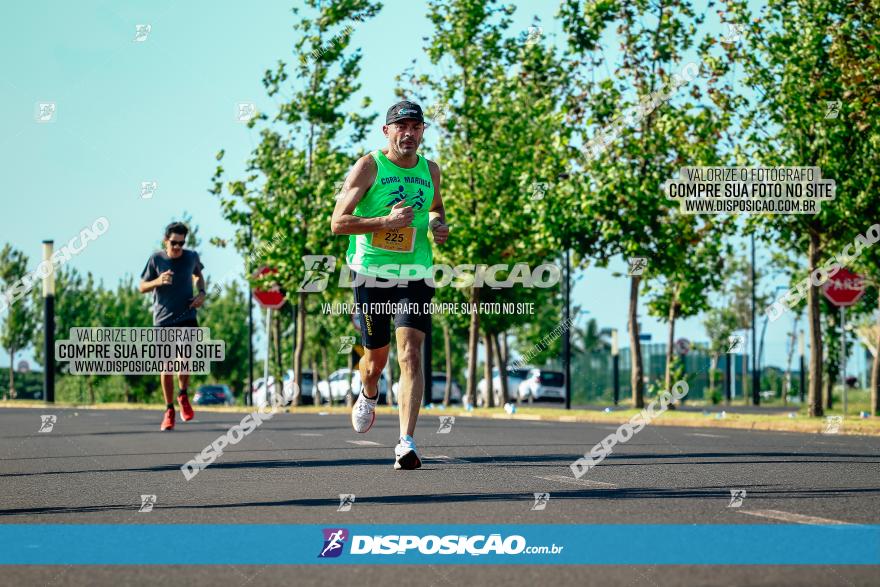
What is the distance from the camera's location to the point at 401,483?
25.6ft

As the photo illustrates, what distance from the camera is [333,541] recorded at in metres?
5.25

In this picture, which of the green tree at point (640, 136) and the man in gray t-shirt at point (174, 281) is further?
the green tree at point (640, 136)

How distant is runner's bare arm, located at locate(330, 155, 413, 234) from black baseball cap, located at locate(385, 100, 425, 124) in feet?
1.13

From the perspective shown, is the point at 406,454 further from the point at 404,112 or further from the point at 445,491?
the point at 404,112

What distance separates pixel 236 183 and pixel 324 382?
42047mm

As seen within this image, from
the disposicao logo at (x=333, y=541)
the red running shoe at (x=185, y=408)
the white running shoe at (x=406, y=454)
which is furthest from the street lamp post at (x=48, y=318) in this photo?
the disposicao logo at (x=333, y=541)

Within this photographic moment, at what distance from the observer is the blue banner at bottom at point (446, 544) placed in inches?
189

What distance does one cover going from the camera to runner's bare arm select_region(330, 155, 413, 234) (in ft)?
28.0

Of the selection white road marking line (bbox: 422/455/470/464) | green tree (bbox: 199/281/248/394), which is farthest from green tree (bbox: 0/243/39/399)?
white road marking line (bbox: 422/455/470/464)

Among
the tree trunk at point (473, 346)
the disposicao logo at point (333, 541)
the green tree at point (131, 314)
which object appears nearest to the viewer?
the disposicao logo at point (333, 541)

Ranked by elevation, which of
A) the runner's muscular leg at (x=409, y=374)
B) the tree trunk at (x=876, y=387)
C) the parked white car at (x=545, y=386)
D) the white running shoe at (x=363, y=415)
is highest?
the runner's muscular leg at (x=409, y=374)

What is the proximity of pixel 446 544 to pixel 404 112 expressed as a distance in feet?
13.6

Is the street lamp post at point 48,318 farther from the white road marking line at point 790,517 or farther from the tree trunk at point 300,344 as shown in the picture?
the white road marking line at point 790,517

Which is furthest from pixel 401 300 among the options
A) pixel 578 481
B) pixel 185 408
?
pixel 185 408
